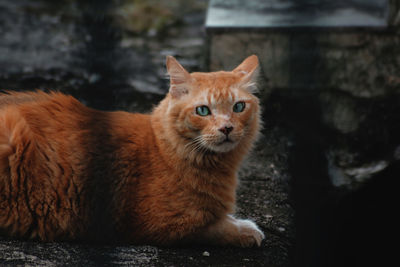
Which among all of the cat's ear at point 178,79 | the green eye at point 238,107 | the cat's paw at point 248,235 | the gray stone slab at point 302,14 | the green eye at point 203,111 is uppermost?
the gray stone slab at point 302,14

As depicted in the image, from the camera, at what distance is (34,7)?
7.01 metres

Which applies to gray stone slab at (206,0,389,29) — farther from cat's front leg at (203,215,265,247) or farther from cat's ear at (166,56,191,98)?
cat's front leg at (203,215,265,247)

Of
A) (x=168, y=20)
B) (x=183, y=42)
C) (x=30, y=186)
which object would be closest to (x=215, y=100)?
(x=30, y=186)

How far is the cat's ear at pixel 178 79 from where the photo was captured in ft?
8.97

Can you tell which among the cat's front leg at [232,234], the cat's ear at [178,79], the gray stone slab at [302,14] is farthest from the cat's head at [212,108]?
the gray stone slab at [302,14]

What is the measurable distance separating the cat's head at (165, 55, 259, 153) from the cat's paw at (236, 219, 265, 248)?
0.46 m

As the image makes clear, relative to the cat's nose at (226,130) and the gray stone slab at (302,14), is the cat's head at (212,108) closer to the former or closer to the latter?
the cat's nose at (226,130)

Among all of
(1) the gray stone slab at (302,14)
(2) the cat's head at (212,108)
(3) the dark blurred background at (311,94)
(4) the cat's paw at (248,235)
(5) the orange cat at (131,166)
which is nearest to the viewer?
Answer: (5) the orange cat at (131,166)

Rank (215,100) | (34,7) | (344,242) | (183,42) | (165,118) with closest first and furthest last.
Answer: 1. (215,100)
2. (165,118)
3. (344,242)
4. (183,42)
5. (34,7)

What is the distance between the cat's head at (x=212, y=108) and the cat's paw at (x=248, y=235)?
0.46m

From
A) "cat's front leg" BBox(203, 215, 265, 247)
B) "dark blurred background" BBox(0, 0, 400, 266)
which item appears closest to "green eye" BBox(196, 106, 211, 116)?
"cat's front leg" BBox(203, 215, 265, 247)

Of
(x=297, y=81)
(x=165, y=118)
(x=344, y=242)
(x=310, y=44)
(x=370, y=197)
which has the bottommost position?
(x=344, y=242)

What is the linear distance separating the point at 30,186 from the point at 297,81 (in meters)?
2.90

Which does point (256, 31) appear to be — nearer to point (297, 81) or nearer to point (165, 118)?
point (297, 81)
